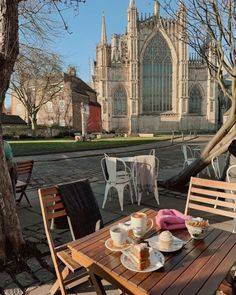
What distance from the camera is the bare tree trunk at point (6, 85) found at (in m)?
3.47

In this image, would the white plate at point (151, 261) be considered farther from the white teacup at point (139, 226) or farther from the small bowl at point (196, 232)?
the small bowl at point (196, 232)

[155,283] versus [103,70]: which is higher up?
[103,70]

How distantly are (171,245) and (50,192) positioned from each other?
1.29 metres

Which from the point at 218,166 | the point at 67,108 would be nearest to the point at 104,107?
the point at 67,108

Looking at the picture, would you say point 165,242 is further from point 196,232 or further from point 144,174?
point 144,174

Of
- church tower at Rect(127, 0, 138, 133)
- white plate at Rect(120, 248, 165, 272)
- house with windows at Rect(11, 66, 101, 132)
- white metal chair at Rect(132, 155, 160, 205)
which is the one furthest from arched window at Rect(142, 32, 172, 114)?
white plate at Rect(120, 248, 165, 272)

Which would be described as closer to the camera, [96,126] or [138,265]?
[138,265]

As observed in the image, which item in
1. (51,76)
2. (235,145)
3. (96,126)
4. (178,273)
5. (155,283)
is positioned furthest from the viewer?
(96,126)

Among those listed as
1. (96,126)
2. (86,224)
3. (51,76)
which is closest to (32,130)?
(51,76)

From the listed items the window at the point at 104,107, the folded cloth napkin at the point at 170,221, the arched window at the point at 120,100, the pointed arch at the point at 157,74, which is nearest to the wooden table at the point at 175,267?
the folded cloth napkin at the point at 170,221

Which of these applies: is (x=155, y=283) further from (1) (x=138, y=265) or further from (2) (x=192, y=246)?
(2) (x=192, y=246)

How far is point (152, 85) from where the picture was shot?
51500 mm

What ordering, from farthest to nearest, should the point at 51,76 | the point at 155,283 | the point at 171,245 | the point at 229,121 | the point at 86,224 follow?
the point at 51,76 → the point at 229,121 → the point at 86,224 → the point at 171,245 → the point at 155,283

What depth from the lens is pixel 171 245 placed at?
2105 millimetres
